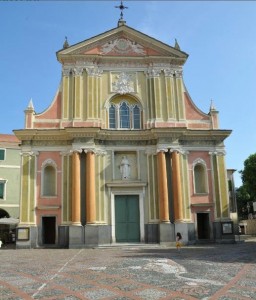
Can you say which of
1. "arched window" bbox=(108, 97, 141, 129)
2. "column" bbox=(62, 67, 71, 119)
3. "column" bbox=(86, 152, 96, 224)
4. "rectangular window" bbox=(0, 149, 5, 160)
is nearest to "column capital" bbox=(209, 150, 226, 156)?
"arched window" bbox=(108, 97, 141, 129)

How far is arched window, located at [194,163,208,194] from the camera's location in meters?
26.2

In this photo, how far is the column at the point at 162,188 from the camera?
2422 cm

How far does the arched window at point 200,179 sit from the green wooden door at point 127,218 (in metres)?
4.56

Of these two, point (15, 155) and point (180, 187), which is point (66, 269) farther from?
point (15, 155)

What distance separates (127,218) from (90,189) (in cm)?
344

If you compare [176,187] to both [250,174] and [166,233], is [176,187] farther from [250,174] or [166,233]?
[250,174]

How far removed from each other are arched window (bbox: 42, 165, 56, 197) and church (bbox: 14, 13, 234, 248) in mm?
74

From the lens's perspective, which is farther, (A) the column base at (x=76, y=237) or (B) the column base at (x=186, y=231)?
(B) the column base at (x=186, y=231)

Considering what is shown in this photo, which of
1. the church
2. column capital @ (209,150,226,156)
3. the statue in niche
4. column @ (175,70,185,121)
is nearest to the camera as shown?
the church

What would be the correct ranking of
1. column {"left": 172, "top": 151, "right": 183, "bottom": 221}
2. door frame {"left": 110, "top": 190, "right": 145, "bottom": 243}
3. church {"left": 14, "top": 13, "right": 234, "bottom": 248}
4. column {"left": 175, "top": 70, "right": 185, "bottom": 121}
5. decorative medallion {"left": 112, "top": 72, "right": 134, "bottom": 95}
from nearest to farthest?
1. church {"left": 14, "top": 13, "right": 234, "bottom": 248}
2. column {"left": 172, "top": 151, "right": 183, "bottom": 221}
3. door frame {"left": 110, "top": 190, "right": 145, "bottom": 243}
4. column {"left": 175, "top": 70, "right": 185, "bottom": 121}
5. decorative medallion {"left": 112, "top": 72, "right": 134, "bottom": 95}

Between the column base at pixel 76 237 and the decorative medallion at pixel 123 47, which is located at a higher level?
the decorative medallion at pixel 123 47

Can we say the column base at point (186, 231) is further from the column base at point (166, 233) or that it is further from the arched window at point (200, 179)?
the arched window at point (200, 179)

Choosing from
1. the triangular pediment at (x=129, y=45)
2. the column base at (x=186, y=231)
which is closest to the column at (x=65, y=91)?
the triangular pediment at (x=129, y=45)

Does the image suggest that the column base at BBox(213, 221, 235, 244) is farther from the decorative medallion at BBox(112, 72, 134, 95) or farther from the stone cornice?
the decorative medallion at BBox(112, 72, 134, 95)
